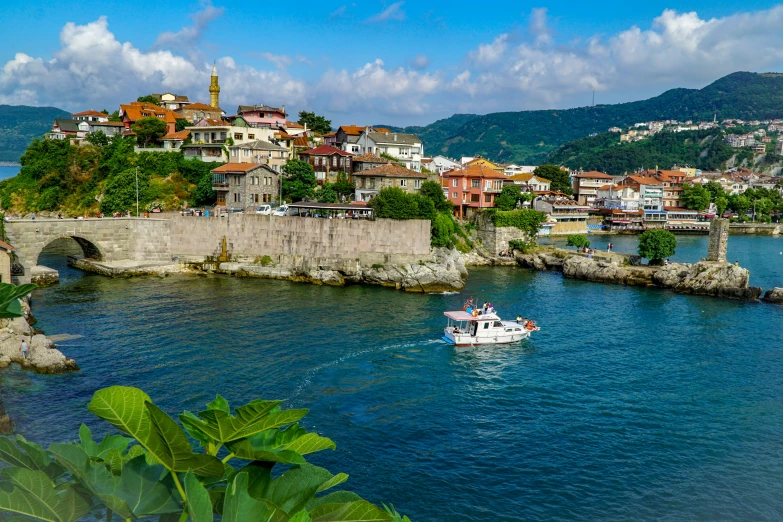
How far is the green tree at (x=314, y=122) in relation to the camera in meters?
86.8

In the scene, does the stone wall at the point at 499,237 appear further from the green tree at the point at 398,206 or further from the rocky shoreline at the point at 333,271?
the green tree at the point at 398,206

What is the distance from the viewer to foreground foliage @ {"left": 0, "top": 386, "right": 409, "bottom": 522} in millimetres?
3172

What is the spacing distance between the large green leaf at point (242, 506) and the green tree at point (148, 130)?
7188 cm

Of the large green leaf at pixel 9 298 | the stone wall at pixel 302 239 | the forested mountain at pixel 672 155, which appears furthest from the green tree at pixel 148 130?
the forested mountain at pixel 672 155

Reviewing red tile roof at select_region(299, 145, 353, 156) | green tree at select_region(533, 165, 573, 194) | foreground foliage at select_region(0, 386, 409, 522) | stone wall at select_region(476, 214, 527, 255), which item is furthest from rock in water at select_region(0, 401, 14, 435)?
green tree at select_region(533, 165, 573, 194)

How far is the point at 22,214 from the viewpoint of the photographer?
6869 cm

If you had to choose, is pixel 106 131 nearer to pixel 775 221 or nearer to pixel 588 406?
pixel 588 406

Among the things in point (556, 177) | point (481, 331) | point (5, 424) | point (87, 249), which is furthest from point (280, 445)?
point (556, 177)

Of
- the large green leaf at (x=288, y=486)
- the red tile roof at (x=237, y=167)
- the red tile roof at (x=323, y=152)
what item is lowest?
the large green leaf at (x=288, y=486)

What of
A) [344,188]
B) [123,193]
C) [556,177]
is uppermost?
[556,177]

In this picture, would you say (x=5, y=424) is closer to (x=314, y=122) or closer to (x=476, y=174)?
(x=476, y=174)

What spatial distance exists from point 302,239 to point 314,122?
141ft

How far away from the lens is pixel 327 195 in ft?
192

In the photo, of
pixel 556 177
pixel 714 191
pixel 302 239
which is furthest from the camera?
pixel 714 191
